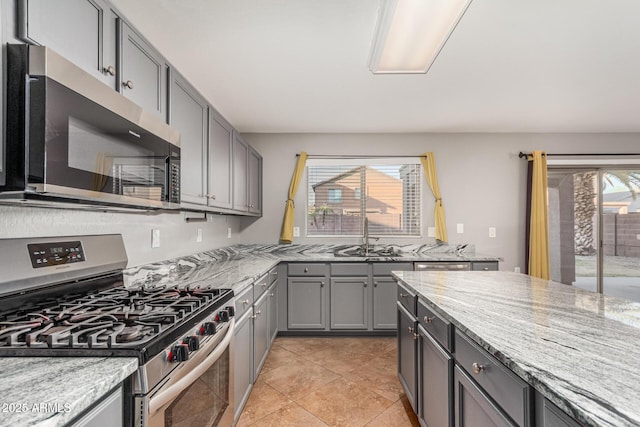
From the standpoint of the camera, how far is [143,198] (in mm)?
1396

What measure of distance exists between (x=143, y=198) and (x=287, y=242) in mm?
2728

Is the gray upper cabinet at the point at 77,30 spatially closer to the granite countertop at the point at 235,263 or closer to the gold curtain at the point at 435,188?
the granite countertop at the point at 235,263

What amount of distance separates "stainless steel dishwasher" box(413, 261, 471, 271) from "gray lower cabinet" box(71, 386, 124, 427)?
3026mm

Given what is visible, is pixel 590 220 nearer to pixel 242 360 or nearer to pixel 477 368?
pixel 477 368

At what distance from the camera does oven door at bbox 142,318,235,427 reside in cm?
100

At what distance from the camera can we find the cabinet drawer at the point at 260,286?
7.60 ft

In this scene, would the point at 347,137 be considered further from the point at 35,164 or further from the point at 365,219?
the point at 35,164

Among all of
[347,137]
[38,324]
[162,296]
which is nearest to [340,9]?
[162,296]

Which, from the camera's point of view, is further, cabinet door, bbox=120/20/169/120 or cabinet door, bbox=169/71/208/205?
cabinet door, bbox=169/71/208/205

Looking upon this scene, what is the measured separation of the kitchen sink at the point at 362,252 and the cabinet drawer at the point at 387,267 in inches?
14.7

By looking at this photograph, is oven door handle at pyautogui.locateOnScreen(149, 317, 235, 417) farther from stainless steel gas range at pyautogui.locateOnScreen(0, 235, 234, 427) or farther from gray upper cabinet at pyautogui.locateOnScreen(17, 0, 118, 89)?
gray upper cabinet at pyautogui.locateOnScreen(17, 0, 118, 89)

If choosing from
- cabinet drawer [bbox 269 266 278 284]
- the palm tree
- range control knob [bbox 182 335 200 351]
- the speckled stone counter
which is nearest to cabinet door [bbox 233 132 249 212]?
cabinet drawer [bbox 269 266 278 284]

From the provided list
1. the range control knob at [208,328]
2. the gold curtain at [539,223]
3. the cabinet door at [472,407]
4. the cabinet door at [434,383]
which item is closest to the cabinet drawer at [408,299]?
the cabinet door at [434,383]

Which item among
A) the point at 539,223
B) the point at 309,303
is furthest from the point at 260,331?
the point at 539,223
